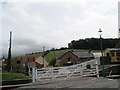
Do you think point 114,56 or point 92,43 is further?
point 92,43

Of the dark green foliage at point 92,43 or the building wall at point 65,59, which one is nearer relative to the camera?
the building wall at point 65,59

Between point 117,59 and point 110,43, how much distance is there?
214 feet

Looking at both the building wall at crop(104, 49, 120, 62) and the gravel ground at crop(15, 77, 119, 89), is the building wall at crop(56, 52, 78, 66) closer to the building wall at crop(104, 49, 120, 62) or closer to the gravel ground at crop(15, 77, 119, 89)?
the building wall at crop(104, 49, 120, 62)

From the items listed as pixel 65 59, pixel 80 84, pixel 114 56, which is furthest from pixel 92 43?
pixel 80 84

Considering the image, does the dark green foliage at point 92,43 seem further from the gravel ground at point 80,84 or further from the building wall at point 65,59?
the gravel ground at point 80,84

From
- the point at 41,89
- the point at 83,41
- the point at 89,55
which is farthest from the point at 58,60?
the point at 41,89

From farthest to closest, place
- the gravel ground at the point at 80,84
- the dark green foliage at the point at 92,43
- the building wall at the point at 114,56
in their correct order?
the dark green foliage at the point at 92,43, the building wall at the point at 114,56, the gravel ground at the point at 80,84

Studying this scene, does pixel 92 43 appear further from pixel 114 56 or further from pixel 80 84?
pixel 80 84

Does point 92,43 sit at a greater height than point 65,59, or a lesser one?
greater

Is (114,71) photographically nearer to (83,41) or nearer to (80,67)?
(80,67)

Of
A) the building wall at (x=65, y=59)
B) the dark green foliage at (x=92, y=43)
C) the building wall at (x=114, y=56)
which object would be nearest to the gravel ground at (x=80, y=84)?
the building wall at (x=114, y=56)

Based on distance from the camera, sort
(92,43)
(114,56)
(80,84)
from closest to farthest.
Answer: (80,84), (114,56), (92,43)

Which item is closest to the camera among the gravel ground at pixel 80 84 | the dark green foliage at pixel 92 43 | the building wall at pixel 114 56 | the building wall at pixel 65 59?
the gravel ground at pixel 80 84

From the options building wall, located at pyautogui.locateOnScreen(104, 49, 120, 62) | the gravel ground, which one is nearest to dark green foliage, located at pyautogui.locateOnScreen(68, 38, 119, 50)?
building wall, located at pyautogui.locateOnScreen(104, 49, 120, 62)
